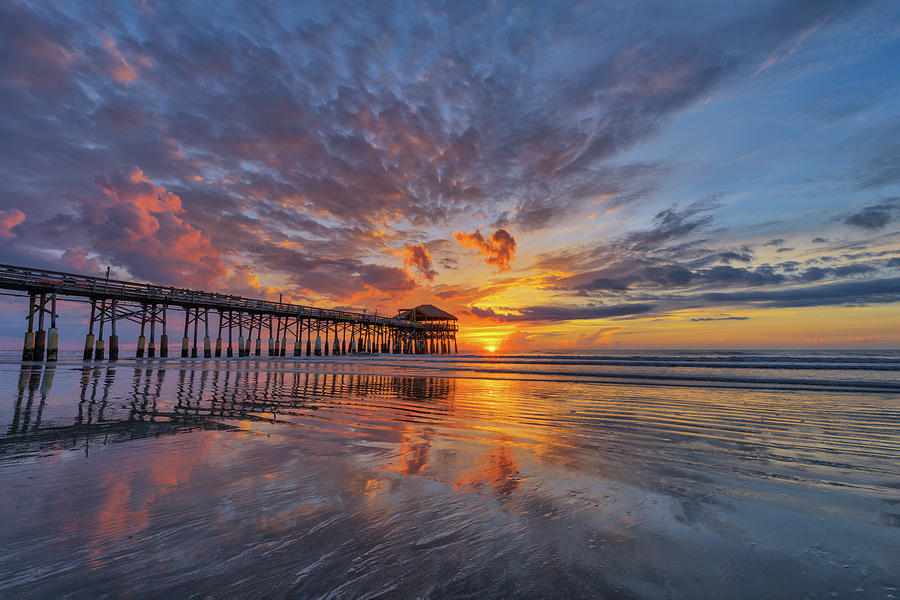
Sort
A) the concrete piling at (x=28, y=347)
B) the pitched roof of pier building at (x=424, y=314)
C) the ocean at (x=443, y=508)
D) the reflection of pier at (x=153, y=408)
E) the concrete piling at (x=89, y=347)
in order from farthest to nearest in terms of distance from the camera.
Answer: the pitched roof of pier building at (x=424, y=314)
the concrete piling at (x=89, y=347)
the concrete piling at (x=28, y=347)
the reflection of pier at (x=153, y=408)
the ocean at (x=443, y=508)

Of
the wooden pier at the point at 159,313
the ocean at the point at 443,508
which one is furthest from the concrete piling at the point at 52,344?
the ocean at the point at 443,508

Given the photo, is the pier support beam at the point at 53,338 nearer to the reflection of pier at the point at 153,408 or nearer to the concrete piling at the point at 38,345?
the concrete piling at the point at 38,345

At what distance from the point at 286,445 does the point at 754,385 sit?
1583 centimetres

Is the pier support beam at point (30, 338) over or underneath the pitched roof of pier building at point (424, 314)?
underneath

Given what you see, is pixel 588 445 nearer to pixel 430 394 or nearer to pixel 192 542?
pixel 192 542

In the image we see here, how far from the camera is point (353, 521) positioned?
8.71 ft

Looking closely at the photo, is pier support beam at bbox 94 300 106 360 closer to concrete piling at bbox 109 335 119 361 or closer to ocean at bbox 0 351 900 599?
concrete piling at bbox 109 335 119 361

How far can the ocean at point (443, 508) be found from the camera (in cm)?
194

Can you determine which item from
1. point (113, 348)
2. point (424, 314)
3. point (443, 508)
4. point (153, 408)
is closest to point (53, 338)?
point (113, 348)

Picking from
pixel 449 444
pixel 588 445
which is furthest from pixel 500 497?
pixel 588 445

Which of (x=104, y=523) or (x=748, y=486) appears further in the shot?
(x=748, y=486)

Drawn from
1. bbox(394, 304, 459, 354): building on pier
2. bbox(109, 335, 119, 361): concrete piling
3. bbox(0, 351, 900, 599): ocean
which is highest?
bbox(394, 304, 459, 354): building on pier

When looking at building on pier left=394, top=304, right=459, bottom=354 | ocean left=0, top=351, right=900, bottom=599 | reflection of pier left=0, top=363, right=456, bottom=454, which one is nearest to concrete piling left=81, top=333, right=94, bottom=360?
reflection of pier left=0, top=363, right=456, bottom=454

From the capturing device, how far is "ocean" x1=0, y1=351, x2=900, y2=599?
6.36ft
